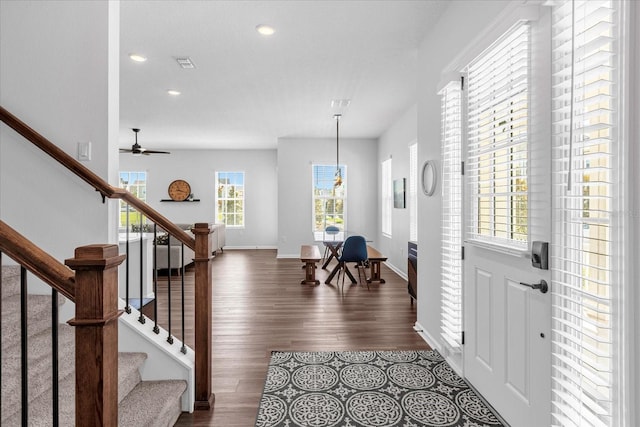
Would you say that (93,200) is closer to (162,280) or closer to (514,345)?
(514,345)

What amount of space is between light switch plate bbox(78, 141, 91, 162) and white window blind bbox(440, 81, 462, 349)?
8.19 ft

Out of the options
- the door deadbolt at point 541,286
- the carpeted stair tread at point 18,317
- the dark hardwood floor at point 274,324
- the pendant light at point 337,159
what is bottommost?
the dark hardwood floor at point 274,324

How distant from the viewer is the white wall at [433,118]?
2727mm

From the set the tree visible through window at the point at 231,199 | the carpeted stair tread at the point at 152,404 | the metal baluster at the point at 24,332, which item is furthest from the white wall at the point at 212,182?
the metal baluster at the point at 24,332

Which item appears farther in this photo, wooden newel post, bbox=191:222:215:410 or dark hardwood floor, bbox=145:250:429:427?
dark hardwood floor, bbox=145:250:429:427

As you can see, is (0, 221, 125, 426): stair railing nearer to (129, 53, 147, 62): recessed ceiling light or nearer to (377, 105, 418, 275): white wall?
(129, 53, 147, 62): recessed ceiling light

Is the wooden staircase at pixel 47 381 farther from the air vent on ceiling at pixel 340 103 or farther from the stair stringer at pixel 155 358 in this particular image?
the air vent on ceiling at pixel 340 103

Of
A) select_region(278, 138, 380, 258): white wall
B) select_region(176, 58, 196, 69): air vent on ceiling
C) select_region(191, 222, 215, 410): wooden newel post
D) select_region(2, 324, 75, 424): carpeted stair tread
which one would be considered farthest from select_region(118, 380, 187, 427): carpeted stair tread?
select_region(278, 138, 380, 258): white wall

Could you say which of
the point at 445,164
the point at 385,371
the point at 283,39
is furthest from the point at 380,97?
the point at 385,371

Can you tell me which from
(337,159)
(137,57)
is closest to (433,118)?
(137,57)

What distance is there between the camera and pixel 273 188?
413 inches

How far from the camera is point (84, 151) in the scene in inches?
91.6

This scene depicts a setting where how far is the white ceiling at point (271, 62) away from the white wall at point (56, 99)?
0.80m

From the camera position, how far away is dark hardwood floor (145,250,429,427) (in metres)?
2.53
